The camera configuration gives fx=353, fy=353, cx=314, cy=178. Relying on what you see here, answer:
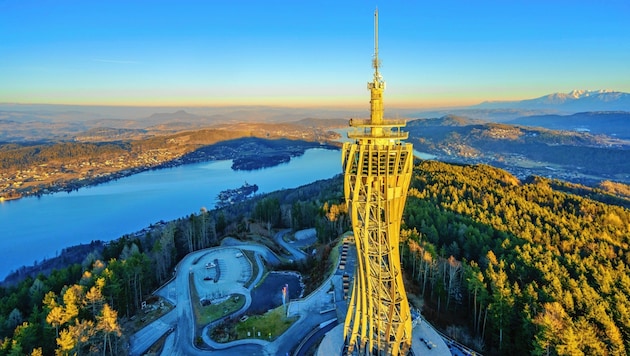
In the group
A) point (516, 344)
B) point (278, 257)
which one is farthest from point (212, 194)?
point (516, 344)

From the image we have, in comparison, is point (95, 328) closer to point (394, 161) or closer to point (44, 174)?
point (394, 161)

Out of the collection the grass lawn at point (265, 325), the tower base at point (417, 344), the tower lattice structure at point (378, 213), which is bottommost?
the grass lawn at point (265, 325)

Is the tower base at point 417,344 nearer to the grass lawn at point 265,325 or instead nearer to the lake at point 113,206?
the grass lawn at point 265,325

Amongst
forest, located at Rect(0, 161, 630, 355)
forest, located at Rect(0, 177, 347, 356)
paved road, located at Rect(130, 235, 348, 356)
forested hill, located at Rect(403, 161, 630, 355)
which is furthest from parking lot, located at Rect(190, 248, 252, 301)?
forested hill, located at Rect(403, 161, 630, 355)

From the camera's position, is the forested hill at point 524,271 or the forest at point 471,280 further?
the forest at point 471,280

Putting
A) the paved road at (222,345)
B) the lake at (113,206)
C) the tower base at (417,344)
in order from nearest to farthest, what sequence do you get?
the tower base at (417,344) < the paved road at (222,345) < the lake at (113,206)

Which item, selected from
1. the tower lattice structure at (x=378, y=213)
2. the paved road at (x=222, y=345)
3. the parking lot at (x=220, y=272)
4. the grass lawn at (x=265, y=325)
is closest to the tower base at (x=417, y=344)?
the tower lattice structure at (x=378, y=213)
